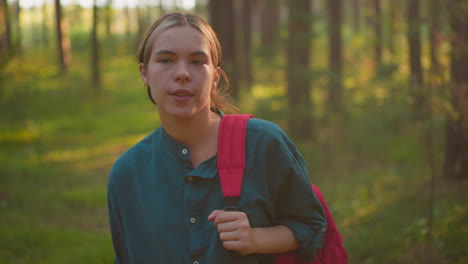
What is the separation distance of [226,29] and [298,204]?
10.4 meters

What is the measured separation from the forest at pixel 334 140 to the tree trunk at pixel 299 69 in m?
0.03

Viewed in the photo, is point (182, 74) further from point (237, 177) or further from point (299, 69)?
point (299, 69)

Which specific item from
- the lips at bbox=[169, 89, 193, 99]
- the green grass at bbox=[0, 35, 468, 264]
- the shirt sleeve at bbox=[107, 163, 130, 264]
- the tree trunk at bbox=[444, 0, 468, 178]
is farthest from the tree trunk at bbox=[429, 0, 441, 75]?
the shirt sleeve at bbox=[107, 163, 130, 264]

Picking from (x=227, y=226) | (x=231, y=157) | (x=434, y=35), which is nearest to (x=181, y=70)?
(x=231, y=157)

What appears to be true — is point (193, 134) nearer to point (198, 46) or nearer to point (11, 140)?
point (198, 46)

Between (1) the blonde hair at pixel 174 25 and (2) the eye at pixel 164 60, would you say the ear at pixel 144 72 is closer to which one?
(1) the blonde hair at pixel 174 25

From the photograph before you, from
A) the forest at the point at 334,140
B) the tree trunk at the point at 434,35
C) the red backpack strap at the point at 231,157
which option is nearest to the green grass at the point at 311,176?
the forest at the point at 334,140

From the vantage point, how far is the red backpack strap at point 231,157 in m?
2.16

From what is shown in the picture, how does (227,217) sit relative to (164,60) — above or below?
below

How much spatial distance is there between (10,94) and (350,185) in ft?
25.1

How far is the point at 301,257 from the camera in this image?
235 cm

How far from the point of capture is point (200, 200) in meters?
2.21

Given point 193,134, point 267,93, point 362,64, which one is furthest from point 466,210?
point 267,93

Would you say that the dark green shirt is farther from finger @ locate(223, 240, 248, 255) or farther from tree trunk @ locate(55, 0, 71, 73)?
tree trunk @ locate(55, 0, 71, 73)
